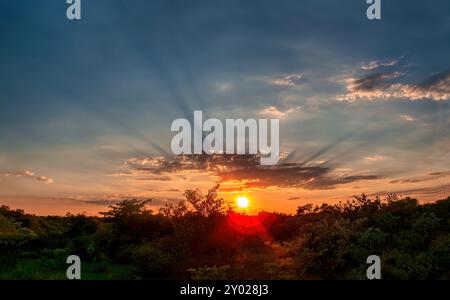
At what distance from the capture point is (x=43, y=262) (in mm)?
24531

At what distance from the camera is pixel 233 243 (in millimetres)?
26578

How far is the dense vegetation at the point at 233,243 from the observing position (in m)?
21.1

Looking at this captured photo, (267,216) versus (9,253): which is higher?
(267,216)

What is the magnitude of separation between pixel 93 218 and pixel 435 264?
20781 mm

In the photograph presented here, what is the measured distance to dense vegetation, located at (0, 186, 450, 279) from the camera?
830 inches

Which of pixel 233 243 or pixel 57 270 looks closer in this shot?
pixel 57 270

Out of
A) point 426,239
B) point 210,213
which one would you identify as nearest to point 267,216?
point 210,213

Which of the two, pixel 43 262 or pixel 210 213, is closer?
pixel 43 262
